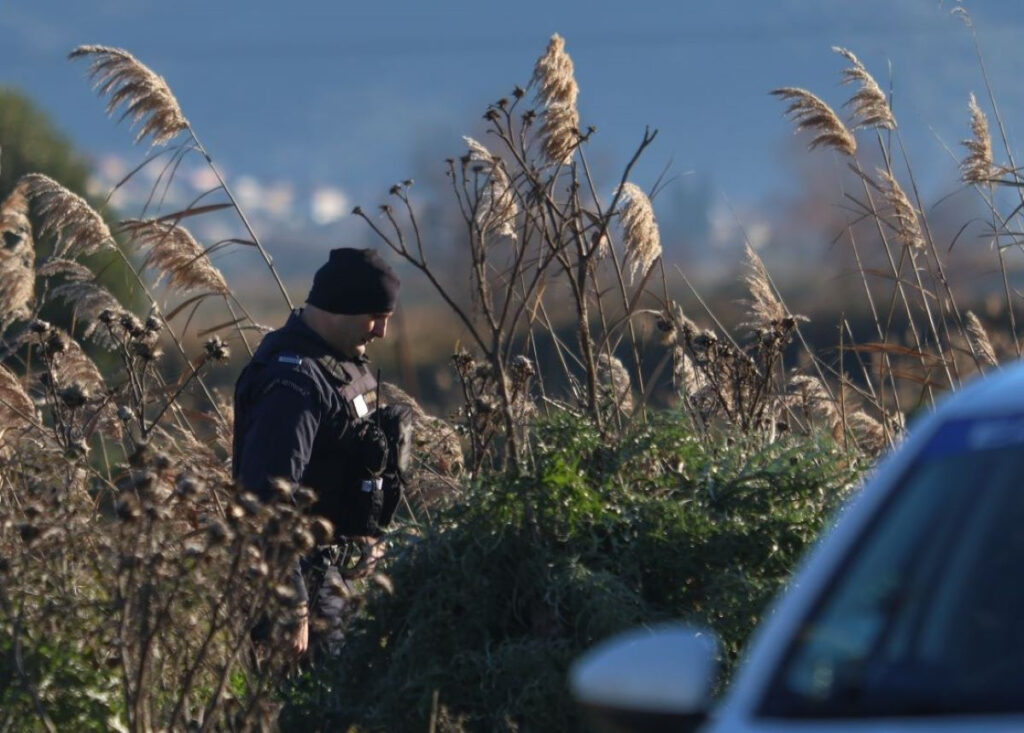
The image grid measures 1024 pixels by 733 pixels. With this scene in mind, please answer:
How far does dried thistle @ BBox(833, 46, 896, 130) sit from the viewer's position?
263 inches

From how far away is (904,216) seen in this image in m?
6.38

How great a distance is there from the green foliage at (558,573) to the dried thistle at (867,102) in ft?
8.39

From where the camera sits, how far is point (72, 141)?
23.6 metres

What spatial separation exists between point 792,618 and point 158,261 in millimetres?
4768

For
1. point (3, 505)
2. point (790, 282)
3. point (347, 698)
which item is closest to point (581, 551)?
point (347, 698)

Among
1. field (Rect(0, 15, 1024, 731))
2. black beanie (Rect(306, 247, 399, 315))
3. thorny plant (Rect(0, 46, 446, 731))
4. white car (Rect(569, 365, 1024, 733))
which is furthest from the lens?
black beanie (Rect(306, 247, 399, 315))

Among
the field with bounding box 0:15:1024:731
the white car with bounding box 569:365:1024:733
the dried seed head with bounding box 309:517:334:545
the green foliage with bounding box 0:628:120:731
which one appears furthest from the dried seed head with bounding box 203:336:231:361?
the white car with bounding box 569:365:1024:733

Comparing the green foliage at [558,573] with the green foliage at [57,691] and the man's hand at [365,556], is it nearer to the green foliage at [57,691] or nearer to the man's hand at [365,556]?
the man's hand at [365,556]

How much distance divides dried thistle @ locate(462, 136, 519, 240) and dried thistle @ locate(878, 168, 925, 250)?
1.53 meters

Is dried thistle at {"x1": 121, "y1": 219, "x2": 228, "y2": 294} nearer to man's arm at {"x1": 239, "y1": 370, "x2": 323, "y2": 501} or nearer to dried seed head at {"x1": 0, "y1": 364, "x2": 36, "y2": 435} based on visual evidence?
dried seed head at {"x1": 0, "y1": 364, "x2": 36, "y2": 435}

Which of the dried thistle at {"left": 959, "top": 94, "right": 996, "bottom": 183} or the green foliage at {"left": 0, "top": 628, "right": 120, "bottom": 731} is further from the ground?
the dried thistle at {"left": 959, "top": 94, "right": 996, "bottom": 183}

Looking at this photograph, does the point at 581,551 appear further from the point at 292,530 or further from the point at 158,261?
the point at 158,261

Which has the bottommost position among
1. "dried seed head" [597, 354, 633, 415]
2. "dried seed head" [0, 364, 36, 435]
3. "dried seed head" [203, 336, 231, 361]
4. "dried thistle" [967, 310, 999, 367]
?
"dried thistle" [967, 310, 999, 367]

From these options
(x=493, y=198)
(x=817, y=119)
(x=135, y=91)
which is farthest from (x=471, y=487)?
(x=135, y=91)
